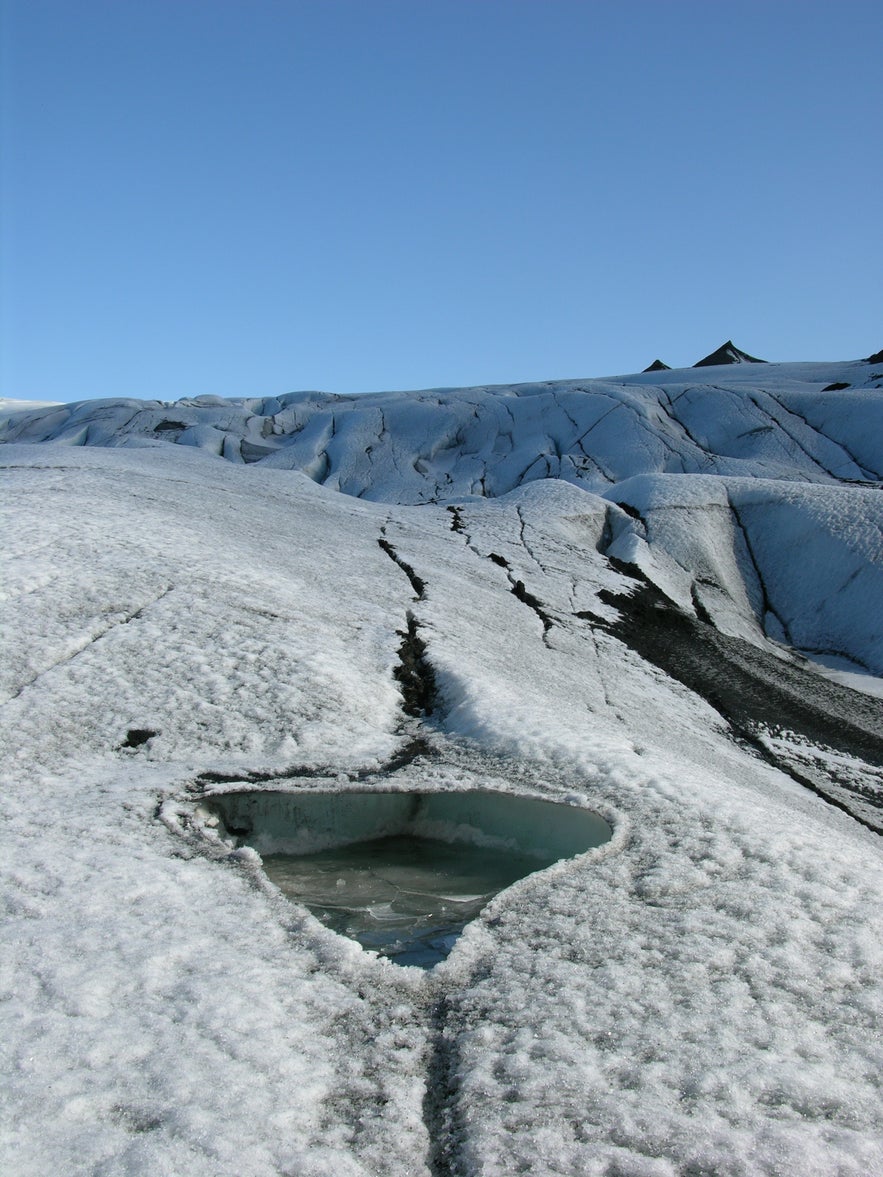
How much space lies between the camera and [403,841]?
15.4 feet

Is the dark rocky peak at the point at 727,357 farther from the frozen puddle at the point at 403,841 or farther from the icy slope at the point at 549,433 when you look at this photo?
the frozen puddle at the point at 403,841

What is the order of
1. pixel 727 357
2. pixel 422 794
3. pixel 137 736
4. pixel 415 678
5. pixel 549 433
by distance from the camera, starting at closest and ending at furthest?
1. pixel 422 794
2. pixel 137 736
3. pixel 415 678
4. pixel 549 433
5. pixel 727 357

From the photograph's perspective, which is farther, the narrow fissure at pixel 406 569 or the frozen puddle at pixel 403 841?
the narrow fissure at pixel 406 569

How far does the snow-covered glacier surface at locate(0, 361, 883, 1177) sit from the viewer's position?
2338 mm

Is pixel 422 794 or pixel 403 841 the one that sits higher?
pixel 422 794

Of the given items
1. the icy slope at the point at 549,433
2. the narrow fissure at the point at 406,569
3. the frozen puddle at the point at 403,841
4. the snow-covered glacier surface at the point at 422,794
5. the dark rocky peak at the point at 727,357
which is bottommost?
the frozen puddle at the point at 403,841

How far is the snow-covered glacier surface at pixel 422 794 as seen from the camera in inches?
92.0

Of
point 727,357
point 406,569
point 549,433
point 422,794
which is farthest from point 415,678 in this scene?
point 727,357

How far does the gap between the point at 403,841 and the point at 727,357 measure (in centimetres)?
5169

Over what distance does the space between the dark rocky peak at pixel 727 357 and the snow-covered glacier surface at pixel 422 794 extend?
42.4 meters

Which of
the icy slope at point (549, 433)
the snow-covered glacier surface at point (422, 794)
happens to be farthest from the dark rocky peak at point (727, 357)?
the snow-covered glacier surface at point (422, 794)

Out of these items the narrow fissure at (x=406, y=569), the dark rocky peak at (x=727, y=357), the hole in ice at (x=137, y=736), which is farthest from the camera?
the dark rocky peak at (x=727, y=357)

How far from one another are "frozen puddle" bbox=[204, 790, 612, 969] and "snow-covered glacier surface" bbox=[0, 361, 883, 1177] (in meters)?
0.09

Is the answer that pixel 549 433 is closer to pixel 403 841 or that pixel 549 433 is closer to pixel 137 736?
pixel 137 736
